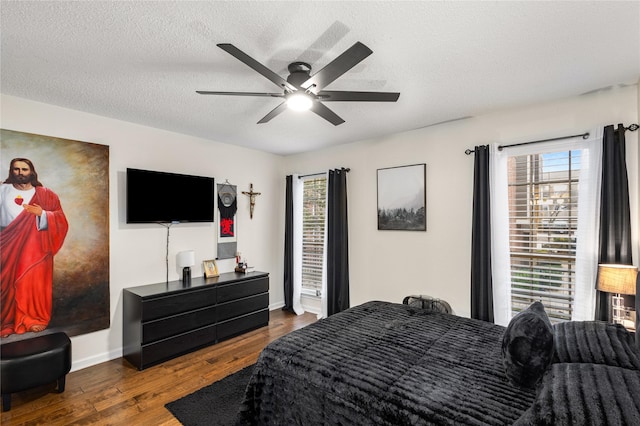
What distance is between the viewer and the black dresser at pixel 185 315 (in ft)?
10.3

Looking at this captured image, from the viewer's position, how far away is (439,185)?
3.64 metres

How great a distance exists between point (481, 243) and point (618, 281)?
1077 mm

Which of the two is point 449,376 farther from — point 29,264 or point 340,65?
point 29,264

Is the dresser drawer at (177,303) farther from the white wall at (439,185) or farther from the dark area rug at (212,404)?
the white wall at (439,185)

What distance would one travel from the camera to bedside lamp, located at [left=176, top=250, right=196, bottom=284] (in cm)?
376

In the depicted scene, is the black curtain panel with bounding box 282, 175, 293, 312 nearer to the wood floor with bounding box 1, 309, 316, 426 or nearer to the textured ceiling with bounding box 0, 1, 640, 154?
the wood floor with bounding box 1, 309, 316, 426

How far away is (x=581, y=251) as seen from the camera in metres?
2.69

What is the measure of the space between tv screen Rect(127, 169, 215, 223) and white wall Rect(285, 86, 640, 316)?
187 centimetres

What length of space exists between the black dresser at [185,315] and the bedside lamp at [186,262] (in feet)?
0.28

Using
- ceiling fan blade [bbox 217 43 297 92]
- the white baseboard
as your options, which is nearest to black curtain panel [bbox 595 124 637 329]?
ceiling fan blade [bbox 217 43 297 92]

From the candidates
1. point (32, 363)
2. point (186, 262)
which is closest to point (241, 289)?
point (186, 262)

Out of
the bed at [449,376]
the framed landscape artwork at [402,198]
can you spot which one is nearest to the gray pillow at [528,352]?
the bed at [449,376]

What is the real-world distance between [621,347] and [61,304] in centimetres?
438

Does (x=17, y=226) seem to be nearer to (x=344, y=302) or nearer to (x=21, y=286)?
(x=21, y=286)
